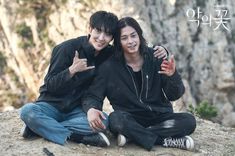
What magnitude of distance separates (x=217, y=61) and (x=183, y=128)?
515 inches

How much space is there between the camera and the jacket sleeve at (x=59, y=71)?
512 centimetres

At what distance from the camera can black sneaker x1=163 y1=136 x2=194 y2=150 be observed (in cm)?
550

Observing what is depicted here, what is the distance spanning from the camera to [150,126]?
18.3 feet

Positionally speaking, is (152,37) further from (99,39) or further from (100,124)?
(100,124)

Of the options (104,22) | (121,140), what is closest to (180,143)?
(121,140)

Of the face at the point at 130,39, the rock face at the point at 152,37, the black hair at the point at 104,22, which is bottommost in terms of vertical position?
the rock face at the point at 152,37

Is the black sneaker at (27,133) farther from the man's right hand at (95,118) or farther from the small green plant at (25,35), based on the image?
the small green plant at (25,35)

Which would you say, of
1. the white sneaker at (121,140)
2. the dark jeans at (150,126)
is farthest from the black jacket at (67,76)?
the white sneaker at (121,140)

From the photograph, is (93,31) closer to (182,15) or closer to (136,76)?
(136,76)

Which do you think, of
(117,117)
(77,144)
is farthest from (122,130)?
(77,144)

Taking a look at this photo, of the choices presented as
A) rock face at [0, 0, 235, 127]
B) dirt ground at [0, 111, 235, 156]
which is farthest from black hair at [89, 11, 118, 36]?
rock face at [0, 0, 235, 127]

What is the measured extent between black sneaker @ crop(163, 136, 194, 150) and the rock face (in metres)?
11.8

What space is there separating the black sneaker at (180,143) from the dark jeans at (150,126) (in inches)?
1.8

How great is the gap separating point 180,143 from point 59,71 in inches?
56.8
